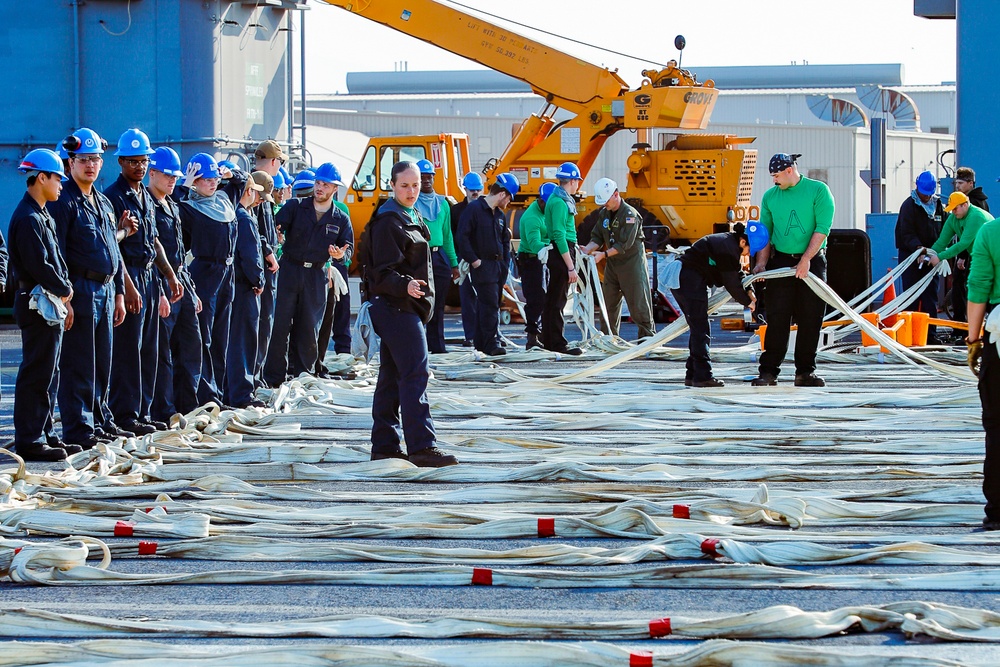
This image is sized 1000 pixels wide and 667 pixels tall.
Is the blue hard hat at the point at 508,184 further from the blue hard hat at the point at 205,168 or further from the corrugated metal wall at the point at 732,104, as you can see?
the corrugated metal wall at the point at 732,104

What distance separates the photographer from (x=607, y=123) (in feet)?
67.8

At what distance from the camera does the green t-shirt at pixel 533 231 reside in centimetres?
1450

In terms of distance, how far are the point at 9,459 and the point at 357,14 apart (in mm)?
13294

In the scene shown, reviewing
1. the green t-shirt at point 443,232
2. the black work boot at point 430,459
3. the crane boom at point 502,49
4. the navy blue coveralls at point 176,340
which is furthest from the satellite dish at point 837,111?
the black work boot at point 430,459

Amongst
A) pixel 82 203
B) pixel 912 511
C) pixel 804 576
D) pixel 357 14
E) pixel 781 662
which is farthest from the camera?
pixel 357 14

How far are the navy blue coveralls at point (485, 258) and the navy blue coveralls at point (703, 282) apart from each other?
123 inches

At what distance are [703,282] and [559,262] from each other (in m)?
3.18

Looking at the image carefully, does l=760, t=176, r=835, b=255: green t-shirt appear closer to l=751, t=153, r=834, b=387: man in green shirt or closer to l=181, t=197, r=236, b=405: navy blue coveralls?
l=751, t=153, r=834, b=387: man in green shirt

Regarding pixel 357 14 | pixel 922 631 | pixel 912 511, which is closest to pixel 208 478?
pixel 912 511

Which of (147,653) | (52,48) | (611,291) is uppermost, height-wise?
(52,48)

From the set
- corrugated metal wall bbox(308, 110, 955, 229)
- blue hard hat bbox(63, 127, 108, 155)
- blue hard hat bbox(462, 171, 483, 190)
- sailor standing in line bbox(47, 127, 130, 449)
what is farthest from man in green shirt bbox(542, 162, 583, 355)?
corrugated metal wall bbox(308, 110, 955, 229)

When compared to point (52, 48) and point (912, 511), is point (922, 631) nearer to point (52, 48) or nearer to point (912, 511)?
point (912, 511)

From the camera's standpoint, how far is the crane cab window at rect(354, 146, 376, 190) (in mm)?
20359

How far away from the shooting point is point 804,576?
5.37 meters
